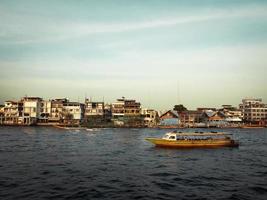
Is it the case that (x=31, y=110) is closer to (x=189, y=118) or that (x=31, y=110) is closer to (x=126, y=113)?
(x=126, y=113)

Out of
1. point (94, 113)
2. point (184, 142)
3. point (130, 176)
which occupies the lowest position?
point (130, 176)

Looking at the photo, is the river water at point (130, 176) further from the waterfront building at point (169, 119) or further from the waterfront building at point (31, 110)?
the waterfront building at point (31, 110)

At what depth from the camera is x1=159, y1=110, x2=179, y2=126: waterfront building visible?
125675 mm

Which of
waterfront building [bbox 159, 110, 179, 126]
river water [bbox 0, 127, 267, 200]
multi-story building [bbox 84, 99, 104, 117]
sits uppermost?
multi-story building [bbox 84, 99, 104, 117]

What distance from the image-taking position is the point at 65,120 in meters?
123

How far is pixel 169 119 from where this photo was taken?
127 m

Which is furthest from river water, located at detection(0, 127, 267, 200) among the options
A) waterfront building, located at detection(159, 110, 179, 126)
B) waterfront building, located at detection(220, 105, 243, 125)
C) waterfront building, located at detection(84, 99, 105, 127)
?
waterfront building, located at detection(220, 105, 243, 125)

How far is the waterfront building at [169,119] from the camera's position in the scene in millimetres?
125675

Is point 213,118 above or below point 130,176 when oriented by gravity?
above

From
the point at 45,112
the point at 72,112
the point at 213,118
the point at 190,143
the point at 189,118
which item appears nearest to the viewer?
the point at 190,143

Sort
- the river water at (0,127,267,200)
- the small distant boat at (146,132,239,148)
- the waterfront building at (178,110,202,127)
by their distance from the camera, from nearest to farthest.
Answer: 1. the river water at (0,127,267,200)
2. the small distant boat at (146,132,239,148)
3. the waterfront building at (178,110,202,127)

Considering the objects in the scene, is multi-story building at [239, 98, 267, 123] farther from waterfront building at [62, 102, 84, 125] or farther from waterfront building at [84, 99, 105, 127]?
waterfront building at [62, 102, 84, 125]

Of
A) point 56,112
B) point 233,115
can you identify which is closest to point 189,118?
point 233,115

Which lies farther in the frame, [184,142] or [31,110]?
[31,110]
